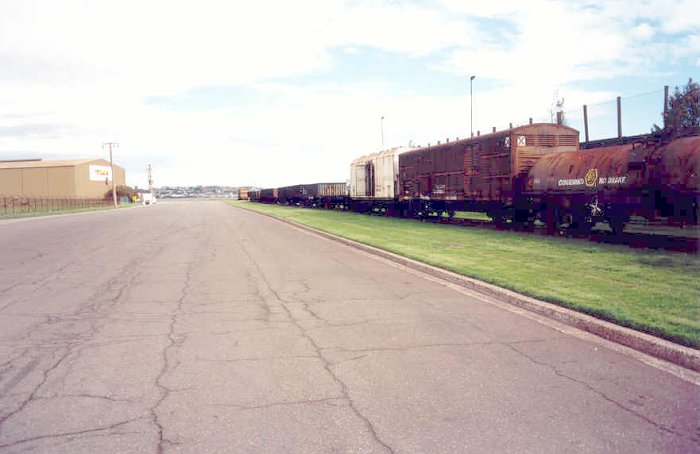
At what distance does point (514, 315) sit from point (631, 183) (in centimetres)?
880

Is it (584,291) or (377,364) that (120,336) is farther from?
(584,291)

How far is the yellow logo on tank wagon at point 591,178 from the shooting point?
49.3 ft

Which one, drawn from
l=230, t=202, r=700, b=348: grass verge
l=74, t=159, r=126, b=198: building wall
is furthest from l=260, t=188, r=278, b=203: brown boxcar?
l=230, t=202, r=700, b=348: grass verge

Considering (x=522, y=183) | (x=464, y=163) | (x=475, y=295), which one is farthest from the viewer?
(x=464, y=163)

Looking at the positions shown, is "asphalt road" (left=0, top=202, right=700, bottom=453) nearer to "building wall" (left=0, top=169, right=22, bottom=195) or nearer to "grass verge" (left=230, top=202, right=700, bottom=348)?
"grass verge" (left=230, top=202, right=700, bottom=348)

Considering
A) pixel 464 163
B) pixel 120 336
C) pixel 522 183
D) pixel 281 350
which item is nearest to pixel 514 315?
pixel 281 350

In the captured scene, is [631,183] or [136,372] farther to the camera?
[631,183]

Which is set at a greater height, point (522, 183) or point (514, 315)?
point (522, 183)

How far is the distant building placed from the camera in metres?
103

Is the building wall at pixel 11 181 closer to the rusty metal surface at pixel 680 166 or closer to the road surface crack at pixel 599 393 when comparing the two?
the rusty metal surface at pixel 680 166

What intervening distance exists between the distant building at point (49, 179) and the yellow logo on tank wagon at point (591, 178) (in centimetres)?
10684

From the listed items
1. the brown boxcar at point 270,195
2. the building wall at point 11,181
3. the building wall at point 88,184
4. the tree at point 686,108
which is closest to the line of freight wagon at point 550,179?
the tree at point 686,108

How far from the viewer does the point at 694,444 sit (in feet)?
11.3

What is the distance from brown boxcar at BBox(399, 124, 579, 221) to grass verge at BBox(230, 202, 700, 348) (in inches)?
151
